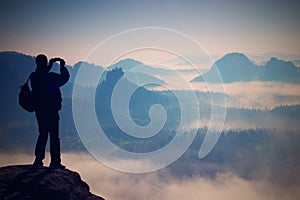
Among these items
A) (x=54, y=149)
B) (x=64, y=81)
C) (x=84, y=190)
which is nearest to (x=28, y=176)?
(x=54, y=149)

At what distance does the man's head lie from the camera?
14018mm

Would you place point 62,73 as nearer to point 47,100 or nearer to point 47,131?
point 47,100

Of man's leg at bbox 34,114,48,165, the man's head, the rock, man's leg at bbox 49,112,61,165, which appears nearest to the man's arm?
the man's head

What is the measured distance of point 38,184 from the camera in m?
12.9

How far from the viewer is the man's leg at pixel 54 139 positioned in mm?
15102

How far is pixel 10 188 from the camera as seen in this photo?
12.7 metres

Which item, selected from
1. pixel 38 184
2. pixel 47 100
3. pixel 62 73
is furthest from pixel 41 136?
pixel 62 73

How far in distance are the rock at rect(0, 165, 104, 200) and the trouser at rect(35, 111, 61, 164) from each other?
765 millimetres

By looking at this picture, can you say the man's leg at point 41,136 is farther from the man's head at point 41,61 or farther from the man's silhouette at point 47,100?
the man's head at point 41,61

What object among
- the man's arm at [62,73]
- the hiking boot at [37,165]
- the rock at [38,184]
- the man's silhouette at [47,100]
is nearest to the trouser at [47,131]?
the man's silhouette at [47,100]

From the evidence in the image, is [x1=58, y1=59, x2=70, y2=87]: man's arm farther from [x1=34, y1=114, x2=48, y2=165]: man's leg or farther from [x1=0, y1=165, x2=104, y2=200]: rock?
[x1=0, y1=165, x2=104, y2=200]: rock

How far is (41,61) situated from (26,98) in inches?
79.8

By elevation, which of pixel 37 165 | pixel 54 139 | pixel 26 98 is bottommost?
pixel 37 165

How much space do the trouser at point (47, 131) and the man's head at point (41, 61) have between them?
2424 millimetres
